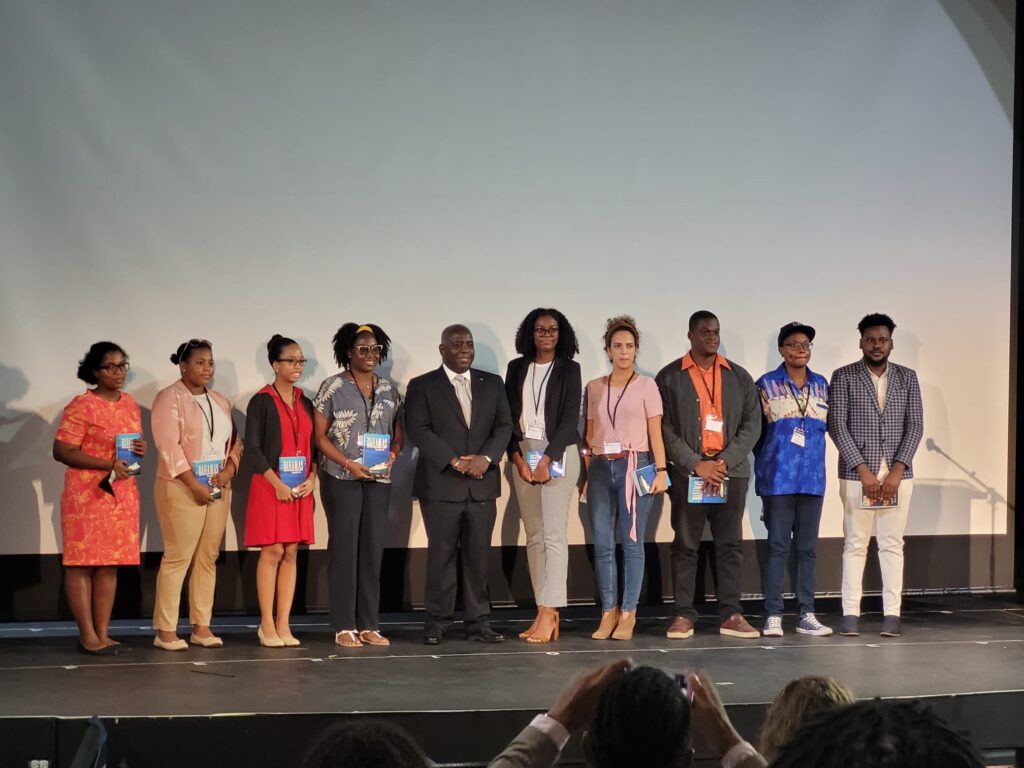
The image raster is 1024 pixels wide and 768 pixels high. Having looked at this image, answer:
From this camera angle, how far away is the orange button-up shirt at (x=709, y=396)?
589 centimetres

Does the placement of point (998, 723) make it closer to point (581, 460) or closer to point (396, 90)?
point (581, 460)

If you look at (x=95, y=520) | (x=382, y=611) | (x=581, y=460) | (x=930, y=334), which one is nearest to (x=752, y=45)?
(x=930, y=334)

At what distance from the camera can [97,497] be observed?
5289 millimetres

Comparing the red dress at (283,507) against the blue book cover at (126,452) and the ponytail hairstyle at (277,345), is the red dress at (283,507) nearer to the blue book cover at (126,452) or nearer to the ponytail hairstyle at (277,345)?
the ponytail hairstyle at (277,345)

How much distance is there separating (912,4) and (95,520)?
507 cm

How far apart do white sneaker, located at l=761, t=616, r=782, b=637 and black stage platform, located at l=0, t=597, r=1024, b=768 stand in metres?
0.18

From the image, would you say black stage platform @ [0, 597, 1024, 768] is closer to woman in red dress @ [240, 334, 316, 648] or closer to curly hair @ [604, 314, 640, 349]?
woman in red dress @ [240, 334, 316, 648]

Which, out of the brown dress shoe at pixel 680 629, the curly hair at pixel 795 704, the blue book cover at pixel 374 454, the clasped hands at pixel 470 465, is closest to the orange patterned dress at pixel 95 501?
the blue book cover at pixel 374 454

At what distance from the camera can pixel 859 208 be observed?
6.76m

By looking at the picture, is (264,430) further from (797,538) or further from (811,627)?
(811,627)

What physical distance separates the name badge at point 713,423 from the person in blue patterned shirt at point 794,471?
10.8 inches

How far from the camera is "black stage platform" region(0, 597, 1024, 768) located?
3846 mm

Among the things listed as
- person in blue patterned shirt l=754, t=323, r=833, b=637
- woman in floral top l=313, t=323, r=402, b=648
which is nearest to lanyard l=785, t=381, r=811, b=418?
person in blue patterned shirt l=754, t=323, r=833, b=637

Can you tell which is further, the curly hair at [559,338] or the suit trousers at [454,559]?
the curly hair at [559,338]
